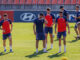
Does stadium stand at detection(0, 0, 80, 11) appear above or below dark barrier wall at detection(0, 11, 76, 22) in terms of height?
above

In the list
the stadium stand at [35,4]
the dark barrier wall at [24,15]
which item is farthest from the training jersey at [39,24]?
the stadium stand at [35,4]

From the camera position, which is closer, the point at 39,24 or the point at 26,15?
the point at 39,24

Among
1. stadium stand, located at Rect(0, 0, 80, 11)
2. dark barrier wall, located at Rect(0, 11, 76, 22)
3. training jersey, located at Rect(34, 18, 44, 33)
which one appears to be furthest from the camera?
stadium stand, located at Rect(0, 0, 80, 11)

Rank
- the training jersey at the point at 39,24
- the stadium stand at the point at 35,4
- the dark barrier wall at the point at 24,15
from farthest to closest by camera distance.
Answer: the stadium stand at the point at 35,4
the dark barrier wall at the point at 24,15
the training jersey at the point at 39,24

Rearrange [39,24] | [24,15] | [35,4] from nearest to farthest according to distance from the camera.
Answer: [39,24] < [24,15] < [35,4]

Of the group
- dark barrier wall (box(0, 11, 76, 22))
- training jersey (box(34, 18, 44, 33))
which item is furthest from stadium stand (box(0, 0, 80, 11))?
training jersey (box(34, 18, 44, 33))

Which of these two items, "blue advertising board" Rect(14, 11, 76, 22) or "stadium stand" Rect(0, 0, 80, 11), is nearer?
"blue advertising board" Rect(14, 11, 76, 22)

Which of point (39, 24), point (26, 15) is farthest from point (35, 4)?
point (39, 24)

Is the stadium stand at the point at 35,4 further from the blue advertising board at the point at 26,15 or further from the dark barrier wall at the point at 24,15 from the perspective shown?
the blue advertising board at the point at 26,15

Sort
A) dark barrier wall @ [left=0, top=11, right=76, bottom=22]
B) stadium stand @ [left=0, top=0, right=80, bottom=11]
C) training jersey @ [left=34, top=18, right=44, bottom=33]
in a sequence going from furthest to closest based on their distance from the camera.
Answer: stadium stand @ [left=0, top=0, right=80, bottom=11], dark barrier wall @ [left=0, top=11, right=76, bottom=22], training jersey @ [left=34, top=18, right=44, bottom=33]

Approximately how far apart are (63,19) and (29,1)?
2815 cm

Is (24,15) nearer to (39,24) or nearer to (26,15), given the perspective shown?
(26,15)

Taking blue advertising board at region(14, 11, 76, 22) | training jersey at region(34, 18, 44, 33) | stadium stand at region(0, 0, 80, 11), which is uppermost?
training jersey at region(34, 18, 44, 33)

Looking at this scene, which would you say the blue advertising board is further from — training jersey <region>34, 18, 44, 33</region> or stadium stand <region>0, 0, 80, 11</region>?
training jersey <region>34, 18, 44, 33</region>
